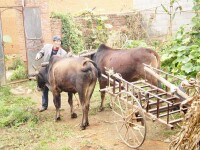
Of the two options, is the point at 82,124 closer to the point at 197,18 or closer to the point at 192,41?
the point at 192,41

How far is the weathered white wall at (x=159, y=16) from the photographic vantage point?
43.9ft

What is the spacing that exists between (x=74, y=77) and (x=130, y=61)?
149 centimetres

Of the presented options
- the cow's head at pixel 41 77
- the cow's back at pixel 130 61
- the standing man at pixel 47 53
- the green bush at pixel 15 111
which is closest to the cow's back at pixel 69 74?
the cow's head at pixel 41 77

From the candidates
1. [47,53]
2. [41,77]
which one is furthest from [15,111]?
[47,53]

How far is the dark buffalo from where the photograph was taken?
6.55m

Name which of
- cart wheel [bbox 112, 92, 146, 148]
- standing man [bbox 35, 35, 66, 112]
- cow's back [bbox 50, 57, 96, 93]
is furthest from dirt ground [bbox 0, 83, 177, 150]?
cow's back [bbox 50, 57, 96, 93]

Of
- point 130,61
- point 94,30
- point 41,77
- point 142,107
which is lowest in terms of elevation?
point 142,107

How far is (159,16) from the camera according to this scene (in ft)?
45.7

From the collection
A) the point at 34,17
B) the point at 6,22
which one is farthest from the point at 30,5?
the point at 6,22

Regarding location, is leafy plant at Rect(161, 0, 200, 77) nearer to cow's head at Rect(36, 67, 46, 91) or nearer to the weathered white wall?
cow's head at Rect(36, 67, 46, 91)

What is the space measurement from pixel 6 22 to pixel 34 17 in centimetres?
403

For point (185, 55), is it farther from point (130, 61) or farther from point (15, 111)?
point (15, 111)

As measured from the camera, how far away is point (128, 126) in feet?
18.7

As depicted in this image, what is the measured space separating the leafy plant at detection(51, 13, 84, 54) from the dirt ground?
4.66 meters
